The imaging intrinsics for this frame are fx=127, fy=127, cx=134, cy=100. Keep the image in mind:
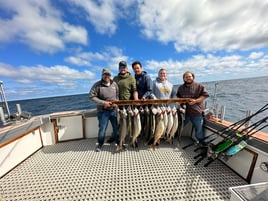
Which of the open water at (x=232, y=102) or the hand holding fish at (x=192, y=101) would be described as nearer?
the hand holding fish at (x=192, y=101)

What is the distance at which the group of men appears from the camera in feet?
7.80

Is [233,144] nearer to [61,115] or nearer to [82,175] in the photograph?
[82,175]

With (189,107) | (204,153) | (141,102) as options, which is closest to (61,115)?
(141,102)

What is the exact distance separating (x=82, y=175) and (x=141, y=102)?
1473mm

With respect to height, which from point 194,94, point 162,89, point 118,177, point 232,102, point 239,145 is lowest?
point 232,102

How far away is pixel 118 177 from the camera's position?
5.89 ft

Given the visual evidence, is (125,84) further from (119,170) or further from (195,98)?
(119,170)

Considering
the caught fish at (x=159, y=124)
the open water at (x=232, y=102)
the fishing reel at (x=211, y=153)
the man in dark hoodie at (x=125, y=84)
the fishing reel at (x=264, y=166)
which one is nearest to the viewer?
the fishing reel at (x=264, y=166)

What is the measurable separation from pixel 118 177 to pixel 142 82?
1763 mm

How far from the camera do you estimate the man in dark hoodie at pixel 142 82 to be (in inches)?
102

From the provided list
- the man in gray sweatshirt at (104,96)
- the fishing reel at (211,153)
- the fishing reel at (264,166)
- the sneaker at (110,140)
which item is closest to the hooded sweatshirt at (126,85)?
the man in gray sweatshirt at (104,96)

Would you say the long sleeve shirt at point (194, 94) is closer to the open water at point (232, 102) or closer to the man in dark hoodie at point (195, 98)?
the man in dark hoodie at point (195, 98)

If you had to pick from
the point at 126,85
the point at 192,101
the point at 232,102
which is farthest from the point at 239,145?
the point at 232,102

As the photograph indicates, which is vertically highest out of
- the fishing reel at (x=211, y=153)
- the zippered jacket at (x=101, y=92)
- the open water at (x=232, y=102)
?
the zippered jacket at (x=101, y=92)
